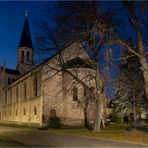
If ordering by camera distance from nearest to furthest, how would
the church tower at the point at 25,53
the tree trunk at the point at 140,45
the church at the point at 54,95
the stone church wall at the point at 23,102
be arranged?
the tree trunk at the point at 140,45, the church at the point at 54,95, the stone church wall at the point at 23,102, the church tower at the point at 25,53

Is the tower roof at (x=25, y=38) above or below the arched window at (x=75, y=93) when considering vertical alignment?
above

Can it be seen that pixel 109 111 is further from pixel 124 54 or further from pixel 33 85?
pixel 124 54

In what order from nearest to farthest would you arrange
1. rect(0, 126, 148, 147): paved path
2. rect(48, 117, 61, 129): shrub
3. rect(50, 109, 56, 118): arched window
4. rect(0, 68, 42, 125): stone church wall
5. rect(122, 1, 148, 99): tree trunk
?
rect(0, 126, 148, 147): paved path < rect(122, 1, 148, 99): tree trunk < rect(48, 117, 61, 129): shrub < rect(50, 109, 56, 118): arched window < rect(0, 68, 42, 125): stone church wall

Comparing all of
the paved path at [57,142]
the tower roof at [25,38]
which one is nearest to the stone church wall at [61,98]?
the paved path at [57,142]

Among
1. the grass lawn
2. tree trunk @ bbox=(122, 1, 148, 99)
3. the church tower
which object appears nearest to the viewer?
the grass lawn

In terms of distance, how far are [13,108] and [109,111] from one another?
2105cm

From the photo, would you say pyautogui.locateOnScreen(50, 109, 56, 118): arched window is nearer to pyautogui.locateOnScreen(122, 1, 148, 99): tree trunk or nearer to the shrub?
the shrub

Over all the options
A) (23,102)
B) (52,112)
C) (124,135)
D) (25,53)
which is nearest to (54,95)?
(52,112)

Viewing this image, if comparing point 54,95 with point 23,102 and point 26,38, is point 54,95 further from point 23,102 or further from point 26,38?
point 26,38

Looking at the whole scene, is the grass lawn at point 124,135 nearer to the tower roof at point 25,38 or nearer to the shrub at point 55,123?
the shrub at point 55,123

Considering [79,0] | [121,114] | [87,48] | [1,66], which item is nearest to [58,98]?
[121,114]

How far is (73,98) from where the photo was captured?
47.1 meters

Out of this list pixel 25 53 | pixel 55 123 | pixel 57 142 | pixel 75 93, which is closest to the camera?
pixel 57 142

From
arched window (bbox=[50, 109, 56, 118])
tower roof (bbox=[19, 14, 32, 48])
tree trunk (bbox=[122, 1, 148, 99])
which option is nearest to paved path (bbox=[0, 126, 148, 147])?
tree trunk (bbox=[122, 1, 148, 99])
